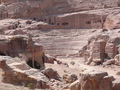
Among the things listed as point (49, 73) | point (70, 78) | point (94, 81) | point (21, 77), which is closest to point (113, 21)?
point (49, 73)

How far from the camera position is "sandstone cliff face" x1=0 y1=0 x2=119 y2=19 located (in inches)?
1912

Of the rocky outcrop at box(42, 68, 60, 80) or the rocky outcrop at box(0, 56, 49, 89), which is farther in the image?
the rocky outcrop at box(42, 68, 60, 80)

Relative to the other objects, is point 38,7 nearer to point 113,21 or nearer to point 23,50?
point 113,21

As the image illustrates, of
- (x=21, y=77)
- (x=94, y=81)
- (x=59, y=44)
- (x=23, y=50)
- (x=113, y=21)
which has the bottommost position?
(x=59, y=44)

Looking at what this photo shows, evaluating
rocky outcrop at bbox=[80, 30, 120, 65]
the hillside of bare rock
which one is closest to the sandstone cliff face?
the hillside of bare rock

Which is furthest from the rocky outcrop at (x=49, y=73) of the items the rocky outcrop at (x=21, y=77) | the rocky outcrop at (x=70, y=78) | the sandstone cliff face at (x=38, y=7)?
the sandstone cliff face at (x=38, y=7)

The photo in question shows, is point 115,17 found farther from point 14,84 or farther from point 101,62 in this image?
point 14,84

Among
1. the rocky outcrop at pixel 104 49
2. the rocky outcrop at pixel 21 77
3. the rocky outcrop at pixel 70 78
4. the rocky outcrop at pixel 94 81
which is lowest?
the rocky outcrop at pixel 104 49

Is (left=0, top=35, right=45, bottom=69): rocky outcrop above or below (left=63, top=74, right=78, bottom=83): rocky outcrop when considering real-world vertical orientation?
above

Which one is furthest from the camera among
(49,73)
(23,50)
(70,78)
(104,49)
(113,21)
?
(113,21)

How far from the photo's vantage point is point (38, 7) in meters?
49.9

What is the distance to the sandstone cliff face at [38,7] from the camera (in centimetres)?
4856

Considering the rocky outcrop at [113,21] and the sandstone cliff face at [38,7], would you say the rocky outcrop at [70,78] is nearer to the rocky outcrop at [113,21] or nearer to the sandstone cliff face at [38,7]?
the rocky outcrop at [113,21]

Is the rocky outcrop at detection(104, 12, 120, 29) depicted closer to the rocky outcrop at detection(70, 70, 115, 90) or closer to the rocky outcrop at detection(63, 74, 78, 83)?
the rocky outcrop at detection(63, 74, 78, 83)
